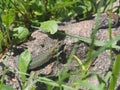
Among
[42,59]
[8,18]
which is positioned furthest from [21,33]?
[42,59]

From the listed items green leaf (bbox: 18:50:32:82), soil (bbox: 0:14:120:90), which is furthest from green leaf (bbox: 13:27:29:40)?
green leaf (bbox: 18:50:32:82)

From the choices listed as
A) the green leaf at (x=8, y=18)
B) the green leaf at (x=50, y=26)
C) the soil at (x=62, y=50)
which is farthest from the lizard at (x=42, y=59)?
the green leaf at (x=8, y=18)

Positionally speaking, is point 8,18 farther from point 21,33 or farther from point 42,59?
point 42,59

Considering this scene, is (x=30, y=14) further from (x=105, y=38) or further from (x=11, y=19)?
(x=105, y=38)

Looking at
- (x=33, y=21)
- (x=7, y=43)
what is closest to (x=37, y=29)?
(x=33, y=21)

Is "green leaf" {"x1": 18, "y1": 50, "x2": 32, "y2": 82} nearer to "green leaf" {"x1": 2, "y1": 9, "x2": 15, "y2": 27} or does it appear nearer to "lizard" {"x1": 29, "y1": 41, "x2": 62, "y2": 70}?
"lizard" {"x1": 29, "y1": 41, "x2": 62, "y2": 70}

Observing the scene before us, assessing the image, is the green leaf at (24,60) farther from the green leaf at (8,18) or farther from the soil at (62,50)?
the green leaf at (8,18)
